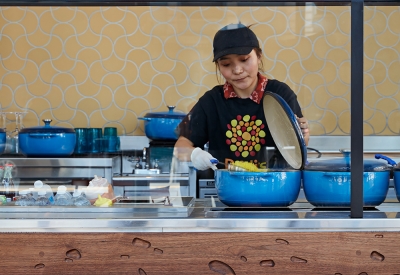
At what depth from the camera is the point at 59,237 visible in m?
1.30

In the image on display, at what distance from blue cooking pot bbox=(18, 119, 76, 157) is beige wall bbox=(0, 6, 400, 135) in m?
0.68

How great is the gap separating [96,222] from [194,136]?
2.90ft

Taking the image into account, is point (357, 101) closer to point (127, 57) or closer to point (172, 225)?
point (172, 225)

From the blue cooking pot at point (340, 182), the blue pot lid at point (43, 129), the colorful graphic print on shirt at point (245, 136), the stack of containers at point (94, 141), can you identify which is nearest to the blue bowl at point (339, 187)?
the blue cooking pot at point (340, 182)

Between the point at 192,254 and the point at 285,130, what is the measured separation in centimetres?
48

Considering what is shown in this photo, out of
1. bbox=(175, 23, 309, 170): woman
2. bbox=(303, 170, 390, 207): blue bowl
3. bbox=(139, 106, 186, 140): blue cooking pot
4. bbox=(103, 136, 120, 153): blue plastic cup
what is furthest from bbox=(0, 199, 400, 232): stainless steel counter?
bbox=(103, 136, 120, 153): blue plastic cup

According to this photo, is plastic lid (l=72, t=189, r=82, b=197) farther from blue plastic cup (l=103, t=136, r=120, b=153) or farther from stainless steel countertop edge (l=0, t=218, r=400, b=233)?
blue plastic cup (l=103, t=136, r=120, b=153)


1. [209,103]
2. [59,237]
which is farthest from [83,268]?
[209,103]

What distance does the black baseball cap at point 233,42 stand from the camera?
1904 millimetres

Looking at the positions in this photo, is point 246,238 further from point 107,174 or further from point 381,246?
point 107,174

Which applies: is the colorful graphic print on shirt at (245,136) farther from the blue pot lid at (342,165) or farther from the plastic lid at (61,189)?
the plastic lid at (61,189)

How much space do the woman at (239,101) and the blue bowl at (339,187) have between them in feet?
1.23

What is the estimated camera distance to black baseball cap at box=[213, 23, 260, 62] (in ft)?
6.25

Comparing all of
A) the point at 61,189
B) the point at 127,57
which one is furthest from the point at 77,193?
the point at 127,57
